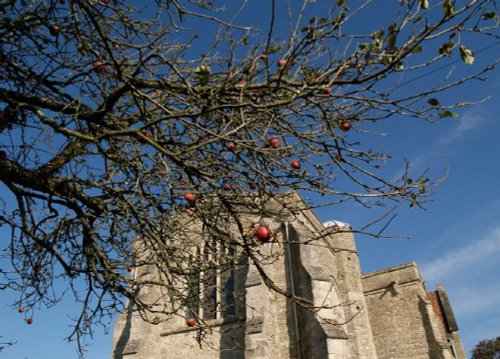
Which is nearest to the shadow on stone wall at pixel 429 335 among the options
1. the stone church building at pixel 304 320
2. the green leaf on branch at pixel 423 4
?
the stone church building at pixel 304 320

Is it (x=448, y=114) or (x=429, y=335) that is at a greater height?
(x=429, y=335)

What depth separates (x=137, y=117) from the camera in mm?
4652

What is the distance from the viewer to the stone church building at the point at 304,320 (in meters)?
10.6

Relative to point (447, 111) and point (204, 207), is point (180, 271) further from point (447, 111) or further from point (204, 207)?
point (447, 111)

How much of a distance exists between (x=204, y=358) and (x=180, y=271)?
7.77 m

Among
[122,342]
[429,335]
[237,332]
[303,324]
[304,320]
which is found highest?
[429,335]

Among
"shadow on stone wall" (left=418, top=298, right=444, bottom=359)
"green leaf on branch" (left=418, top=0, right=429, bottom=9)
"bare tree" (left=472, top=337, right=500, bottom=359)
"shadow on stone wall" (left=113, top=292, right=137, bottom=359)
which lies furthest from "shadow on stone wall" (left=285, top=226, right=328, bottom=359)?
"bare tree" (left=472, top=337, right=500, bottom=359)

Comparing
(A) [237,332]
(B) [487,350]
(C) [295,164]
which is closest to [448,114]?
(C) [295,164]

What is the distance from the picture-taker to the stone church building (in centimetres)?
1056

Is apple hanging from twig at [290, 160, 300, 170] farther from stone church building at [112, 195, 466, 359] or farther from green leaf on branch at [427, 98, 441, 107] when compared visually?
stone church building at [112, 195, 466, 359]

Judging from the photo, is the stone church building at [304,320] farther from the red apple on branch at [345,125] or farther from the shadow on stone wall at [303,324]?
the red apple on branch at [345,125]

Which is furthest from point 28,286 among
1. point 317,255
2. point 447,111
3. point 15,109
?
point 317,255

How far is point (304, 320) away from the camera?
11.2 metres

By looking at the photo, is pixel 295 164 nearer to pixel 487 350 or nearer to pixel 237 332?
pixel 237 332
